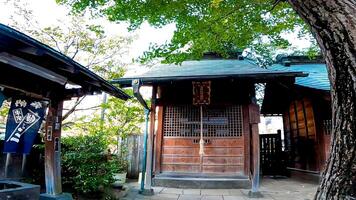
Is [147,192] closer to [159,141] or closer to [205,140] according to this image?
[159,141]

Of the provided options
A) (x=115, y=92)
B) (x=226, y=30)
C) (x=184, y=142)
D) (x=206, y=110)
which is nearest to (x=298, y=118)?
(x=206, y=110)

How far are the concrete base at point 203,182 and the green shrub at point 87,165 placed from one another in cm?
217

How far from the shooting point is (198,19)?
19.4 feet

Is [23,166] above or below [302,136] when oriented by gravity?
below

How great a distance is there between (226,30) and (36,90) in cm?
416

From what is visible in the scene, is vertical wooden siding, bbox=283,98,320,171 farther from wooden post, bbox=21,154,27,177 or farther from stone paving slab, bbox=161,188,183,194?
wooden post, bbox=21,154,27,177

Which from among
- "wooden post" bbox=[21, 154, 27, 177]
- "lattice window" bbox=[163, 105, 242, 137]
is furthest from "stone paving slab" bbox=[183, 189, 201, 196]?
"wooden post" bbox=[21, 154, 27, 177]

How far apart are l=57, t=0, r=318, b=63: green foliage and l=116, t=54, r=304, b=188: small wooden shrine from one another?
1648 mm

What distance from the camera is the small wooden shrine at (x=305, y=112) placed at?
8.70 m

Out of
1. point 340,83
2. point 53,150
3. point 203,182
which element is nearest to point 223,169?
point 203,182

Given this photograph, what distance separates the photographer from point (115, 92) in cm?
545

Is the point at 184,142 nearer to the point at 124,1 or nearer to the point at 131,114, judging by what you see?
the point at 131,114

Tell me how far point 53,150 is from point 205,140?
4790 millimetres

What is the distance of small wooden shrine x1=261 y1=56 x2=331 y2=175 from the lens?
8.70 m
